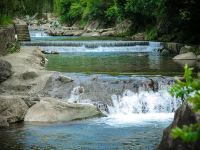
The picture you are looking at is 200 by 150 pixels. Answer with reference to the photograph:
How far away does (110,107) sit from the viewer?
559 inches

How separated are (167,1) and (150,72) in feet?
31.1

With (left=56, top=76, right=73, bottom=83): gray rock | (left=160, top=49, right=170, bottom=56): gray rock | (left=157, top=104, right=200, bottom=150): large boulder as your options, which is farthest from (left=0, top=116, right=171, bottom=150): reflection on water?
(left=160, top=49, right=170, bottom=56): gray rock

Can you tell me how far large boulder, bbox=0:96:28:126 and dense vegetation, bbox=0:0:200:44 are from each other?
11.5 feet

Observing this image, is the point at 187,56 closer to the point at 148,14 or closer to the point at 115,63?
the point at 115,63

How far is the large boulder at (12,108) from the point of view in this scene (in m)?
12.5

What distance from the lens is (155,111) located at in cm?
1418

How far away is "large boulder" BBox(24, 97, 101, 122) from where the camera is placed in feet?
41.5

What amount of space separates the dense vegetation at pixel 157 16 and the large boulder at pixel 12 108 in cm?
574

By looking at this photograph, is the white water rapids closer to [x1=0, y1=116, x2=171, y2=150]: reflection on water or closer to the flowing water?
the flowing water

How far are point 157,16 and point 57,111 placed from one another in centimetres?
2161

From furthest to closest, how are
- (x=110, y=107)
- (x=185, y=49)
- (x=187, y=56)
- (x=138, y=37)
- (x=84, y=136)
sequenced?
(x=138, y=37) → (x=185, y=49) → (x=187, y=56) → (x=110, y=107) → (x=84, y=136)

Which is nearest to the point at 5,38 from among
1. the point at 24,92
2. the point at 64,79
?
the point at 64,79

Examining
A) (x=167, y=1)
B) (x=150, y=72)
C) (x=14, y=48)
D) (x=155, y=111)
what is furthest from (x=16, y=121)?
(x=167, y=1)

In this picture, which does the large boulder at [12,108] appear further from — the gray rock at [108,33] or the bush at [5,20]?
the gray rock at [108,33]
